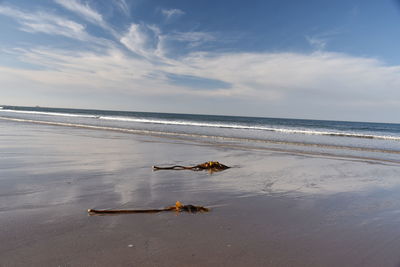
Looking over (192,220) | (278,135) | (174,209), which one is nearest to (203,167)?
(174,209)

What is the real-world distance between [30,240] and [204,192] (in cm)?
298

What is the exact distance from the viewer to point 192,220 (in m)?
3.43

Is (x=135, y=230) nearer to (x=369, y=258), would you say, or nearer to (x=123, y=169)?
(x=369, y=258)

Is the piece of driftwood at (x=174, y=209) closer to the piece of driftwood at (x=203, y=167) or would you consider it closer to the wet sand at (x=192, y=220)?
the wet sand at (x=192, y=220)

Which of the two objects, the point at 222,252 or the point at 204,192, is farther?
the point at 204,192

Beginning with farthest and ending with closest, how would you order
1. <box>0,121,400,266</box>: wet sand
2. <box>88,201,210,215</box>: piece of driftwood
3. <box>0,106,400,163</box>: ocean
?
1. <box>0,106,400,163</box>: ocean
2. <box>88,201,210,215</box>: piece of driftwood
3. <box>0,121,400,266</box>: wet sand

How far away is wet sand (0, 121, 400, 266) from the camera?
8.25ft

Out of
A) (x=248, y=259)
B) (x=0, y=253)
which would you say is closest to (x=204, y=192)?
(x=248, y=259)

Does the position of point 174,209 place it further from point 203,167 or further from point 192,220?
point 203,167

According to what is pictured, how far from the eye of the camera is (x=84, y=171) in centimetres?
609

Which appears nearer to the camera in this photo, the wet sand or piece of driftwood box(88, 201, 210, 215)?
the wet sand

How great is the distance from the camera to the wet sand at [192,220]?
8.25ft

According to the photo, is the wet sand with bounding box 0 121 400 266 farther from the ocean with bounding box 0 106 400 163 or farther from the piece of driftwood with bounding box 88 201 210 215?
the ocean with bounding box 0 106 400 163

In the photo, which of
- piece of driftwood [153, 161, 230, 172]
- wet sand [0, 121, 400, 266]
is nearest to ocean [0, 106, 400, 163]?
piece of driftwood [153, 161, 230, 172]
